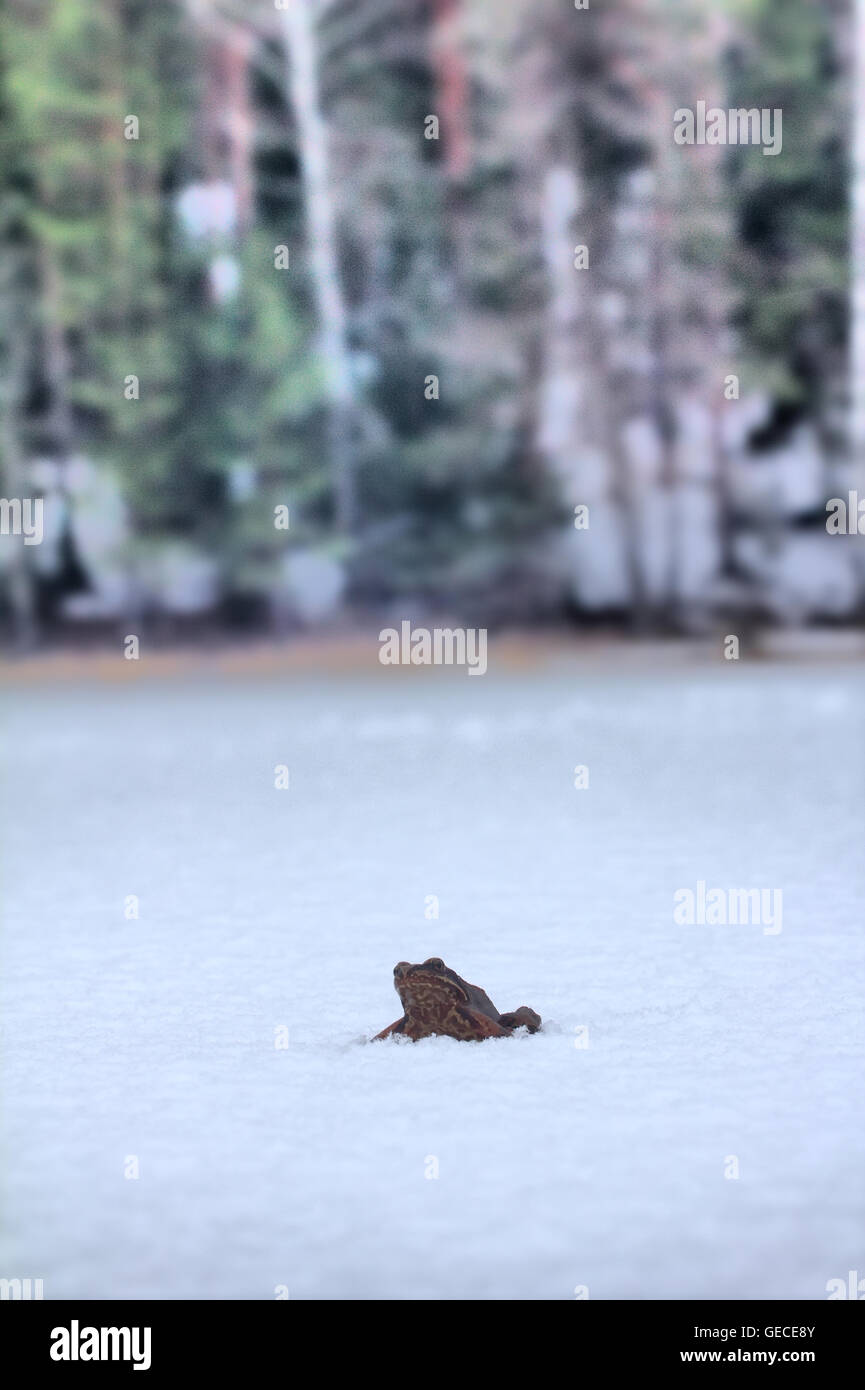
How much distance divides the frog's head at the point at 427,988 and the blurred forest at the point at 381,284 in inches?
603

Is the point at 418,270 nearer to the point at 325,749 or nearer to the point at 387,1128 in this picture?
the point at 325,749

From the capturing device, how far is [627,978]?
15.9 ft

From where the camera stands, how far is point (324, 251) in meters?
19.7

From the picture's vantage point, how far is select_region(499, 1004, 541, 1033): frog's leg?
14.1 ft

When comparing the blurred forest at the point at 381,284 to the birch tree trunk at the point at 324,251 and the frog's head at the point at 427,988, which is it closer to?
the birch tree trunk at the point at 324,251

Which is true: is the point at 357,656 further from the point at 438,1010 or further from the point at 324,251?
the point at 438,1010

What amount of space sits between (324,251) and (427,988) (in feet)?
54.4

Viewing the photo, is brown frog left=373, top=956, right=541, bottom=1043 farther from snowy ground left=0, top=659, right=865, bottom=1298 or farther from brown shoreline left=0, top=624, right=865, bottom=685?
brown shoreline left=0, top=624, right=865, bottom=685

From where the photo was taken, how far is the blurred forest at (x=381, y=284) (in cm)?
1942

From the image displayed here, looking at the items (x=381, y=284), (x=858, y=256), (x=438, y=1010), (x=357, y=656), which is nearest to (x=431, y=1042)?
(x=438, y=1010)

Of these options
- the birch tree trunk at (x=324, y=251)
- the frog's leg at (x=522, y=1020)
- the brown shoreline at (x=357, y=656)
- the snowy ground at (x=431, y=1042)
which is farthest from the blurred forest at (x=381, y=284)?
the frog's leg at (x=522, y=1020)

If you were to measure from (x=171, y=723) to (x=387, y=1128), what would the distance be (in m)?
9.36

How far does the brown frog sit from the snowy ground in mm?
55

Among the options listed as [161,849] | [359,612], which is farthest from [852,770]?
[359,612]
